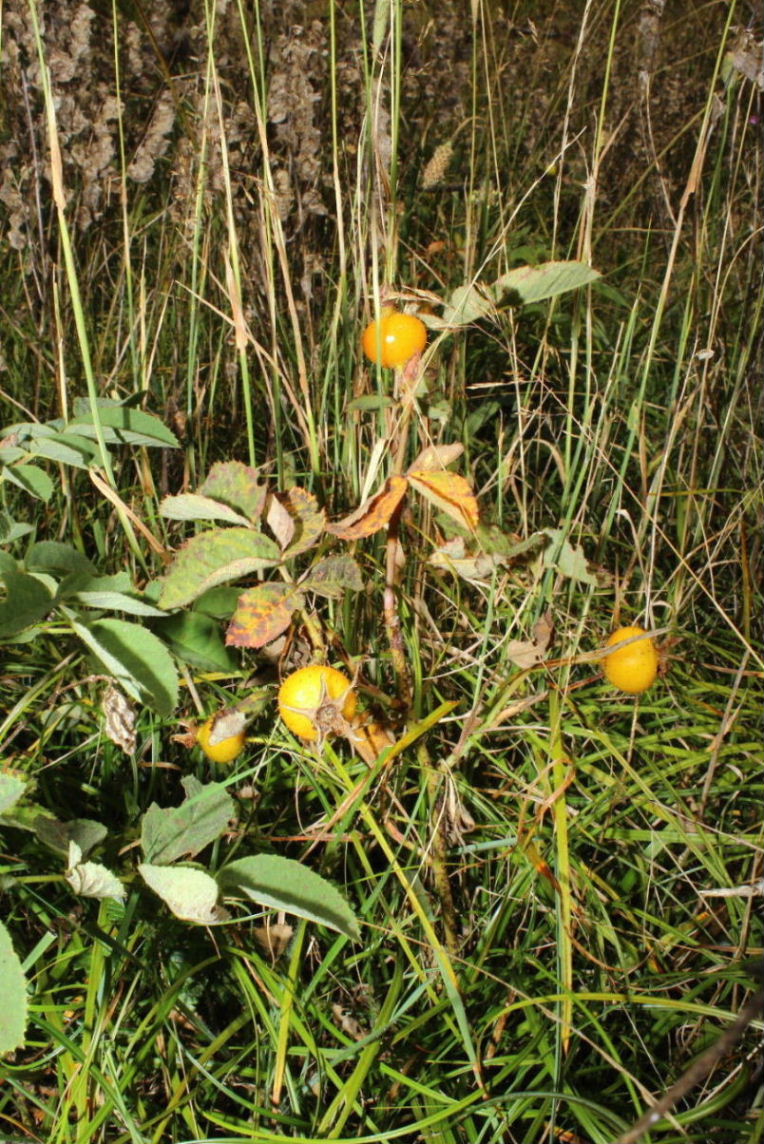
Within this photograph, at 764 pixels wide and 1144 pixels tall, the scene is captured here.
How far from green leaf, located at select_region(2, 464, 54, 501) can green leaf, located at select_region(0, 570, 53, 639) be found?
131 mm

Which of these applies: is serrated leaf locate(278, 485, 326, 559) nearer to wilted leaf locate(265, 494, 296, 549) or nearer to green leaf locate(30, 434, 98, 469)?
wilted leaf locate(265, 494, 296, 549)

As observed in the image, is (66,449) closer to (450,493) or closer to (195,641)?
(195,641)

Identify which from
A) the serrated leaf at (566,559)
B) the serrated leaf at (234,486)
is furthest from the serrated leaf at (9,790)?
the serrated leaf at (566,559)

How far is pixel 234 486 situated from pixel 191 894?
33 cm

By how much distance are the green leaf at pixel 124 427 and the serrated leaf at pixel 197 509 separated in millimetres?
132

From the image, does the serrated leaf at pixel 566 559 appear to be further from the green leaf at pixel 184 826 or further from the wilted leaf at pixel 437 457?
the green leaf at pixel 184 826

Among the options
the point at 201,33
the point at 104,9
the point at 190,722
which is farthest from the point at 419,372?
the point at 104,9

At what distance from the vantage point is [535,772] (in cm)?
95

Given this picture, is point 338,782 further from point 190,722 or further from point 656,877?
point 656,877

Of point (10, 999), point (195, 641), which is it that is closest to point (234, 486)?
point (195, 641)

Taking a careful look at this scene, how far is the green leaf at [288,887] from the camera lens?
665 millimetres

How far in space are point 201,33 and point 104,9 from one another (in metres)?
0.53

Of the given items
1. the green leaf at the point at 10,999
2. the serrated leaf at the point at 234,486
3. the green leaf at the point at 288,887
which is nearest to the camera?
the green leaf at the point at 10,999

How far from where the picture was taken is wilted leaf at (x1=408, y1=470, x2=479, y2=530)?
2.39 ft
